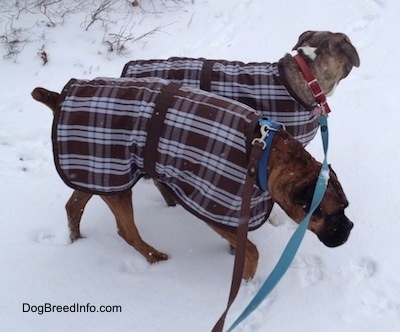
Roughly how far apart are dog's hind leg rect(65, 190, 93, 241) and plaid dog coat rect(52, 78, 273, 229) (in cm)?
32

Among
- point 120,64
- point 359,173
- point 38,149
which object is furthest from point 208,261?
point 120,64

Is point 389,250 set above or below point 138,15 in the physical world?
below

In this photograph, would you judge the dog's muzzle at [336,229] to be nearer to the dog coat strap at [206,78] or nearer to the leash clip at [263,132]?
the leash clip at [263,132]

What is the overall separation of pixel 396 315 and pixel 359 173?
1.18 metres

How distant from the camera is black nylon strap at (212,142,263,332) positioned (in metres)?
1.72

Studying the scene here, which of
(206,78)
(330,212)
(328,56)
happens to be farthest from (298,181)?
(328,56)

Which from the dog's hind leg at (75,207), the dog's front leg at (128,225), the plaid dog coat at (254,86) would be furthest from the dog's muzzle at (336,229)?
the dog's hind leg at (75,207)

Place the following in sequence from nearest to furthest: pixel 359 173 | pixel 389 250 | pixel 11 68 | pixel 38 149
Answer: pixel 389 250, pixel 359 173, pixel 38 149, pixel 11 68

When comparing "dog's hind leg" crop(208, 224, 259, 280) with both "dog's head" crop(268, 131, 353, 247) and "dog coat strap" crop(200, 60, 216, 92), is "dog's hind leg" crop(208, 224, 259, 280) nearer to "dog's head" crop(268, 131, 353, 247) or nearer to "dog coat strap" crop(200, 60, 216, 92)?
"dog's head" crop(268, 131, 353, 247)

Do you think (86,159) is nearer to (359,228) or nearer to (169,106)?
(169,106)

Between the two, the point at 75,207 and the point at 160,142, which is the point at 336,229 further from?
the point at 75,207

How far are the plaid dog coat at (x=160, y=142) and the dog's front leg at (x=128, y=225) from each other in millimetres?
164

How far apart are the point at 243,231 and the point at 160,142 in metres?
0.66

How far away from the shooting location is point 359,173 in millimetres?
3246
